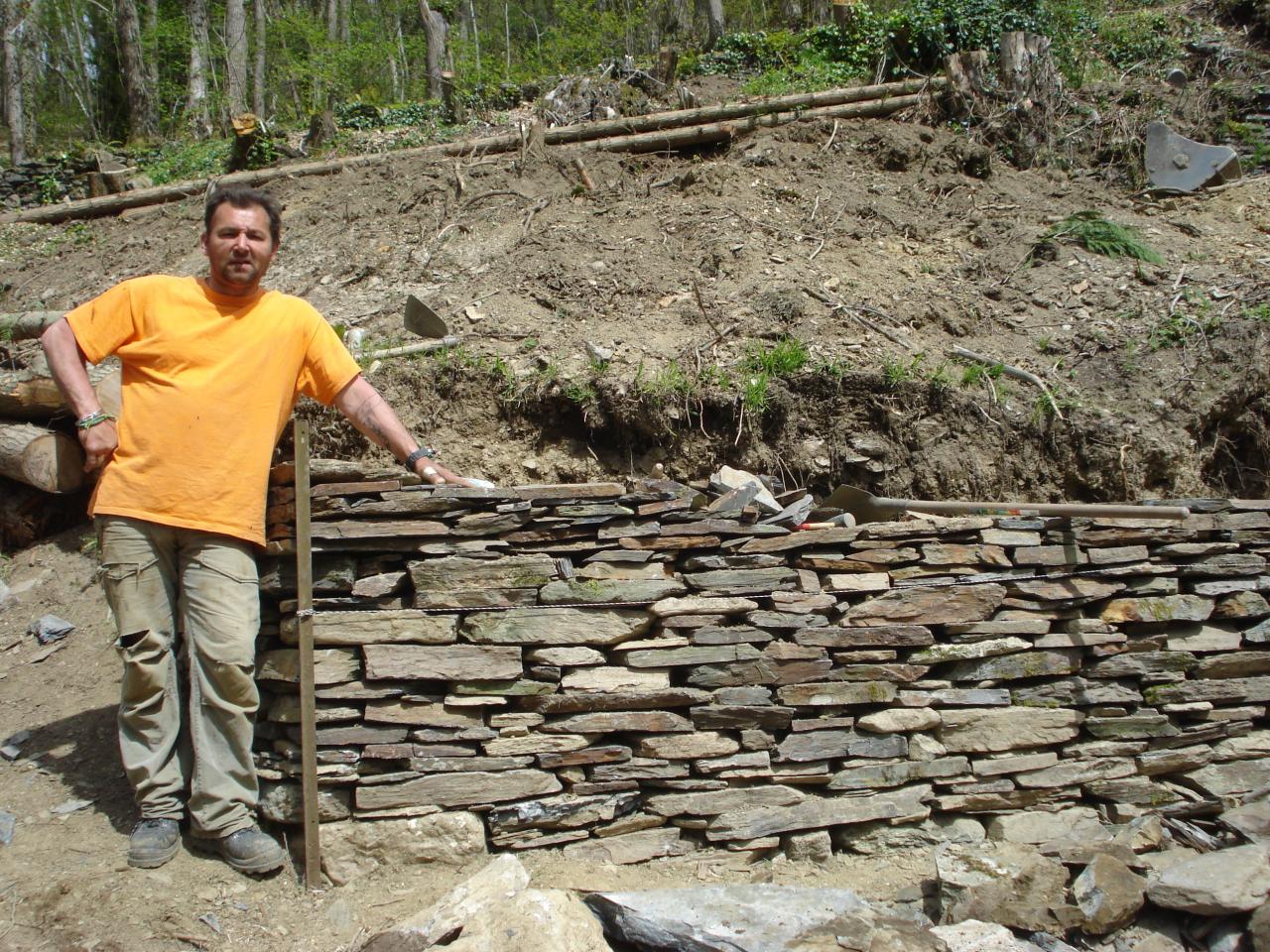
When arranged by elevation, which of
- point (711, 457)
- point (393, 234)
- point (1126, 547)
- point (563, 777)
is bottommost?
point (563, 777)

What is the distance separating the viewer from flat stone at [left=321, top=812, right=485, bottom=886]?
10.3 feet

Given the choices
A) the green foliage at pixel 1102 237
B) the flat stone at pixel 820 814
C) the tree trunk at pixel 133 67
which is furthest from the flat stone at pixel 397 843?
the tree trunk at pixel 133 67

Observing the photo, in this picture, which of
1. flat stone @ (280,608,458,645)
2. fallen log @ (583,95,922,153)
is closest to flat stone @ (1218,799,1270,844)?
flat stone @ (280,608,458,645)

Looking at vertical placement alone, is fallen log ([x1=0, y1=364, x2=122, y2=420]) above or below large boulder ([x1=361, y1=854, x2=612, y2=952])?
above

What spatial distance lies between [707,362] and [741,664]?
1836 millimetres

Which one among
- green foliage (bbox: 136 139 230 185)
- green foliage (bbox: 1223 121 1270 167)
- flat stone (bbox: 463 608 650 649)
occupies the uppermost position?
green foliage (bbox: 136 139 230 185)

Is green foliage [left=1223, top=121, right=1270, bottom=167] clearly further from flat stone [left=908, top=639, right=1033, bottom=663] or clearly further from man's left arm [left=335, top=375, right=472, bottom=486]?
man's left arm [left=335, top=375, right=472, bottom=486]

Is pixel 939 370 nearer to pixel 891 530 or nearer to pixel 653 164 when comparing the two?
pixel 891 530

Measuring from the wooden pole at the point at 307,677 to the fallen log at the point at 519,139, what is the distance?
4.66 metres

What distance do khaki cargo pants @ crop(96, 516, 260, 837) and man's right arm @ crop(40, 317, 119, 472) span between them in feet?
0.72

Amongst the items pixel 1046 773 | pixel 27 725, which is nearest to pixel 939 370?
pixel 1046 773

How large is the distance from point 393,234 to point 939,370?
3.67 meters

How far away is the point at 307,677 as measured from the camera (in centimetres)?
309

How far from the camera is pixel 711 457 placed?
452 cm
